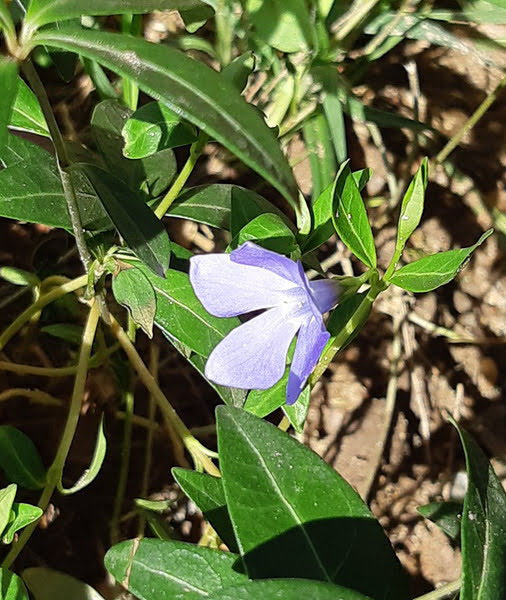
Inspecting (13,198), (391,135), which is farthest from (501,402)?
(13,198)

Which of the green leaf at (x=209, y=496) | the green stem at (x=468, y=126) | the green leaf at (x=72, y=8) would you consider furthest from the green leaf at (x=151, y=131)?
the green stem at (x=468, y=126)

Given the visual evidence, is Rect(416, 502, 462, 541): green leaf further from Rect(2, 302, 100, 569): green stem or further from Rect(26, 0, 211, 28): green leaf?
Rect(26, 0, 211, 28): green leaf

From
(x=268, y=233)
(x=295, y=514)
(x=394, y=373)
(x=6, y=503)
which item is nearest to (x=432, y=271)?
(x=268, y=233)

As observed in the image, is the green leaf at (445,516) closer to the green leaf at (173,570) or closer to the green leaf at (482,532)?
the green leaf at (482,532)

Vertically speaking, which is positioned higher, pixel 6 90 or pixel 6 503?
pixel 6 90

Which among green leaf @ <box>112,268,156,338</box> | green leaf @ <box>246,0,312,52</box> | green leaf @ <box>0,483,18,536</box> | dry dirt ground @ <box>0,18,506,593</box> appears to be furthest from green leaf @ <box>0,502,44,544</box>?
green leaf @ <box>246,0,312,52</box>

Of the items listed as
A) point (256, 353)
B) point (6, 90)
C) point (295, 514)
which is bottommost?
point (295, 514)

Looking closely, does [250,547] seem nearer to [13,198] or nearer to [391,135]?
[13,198]

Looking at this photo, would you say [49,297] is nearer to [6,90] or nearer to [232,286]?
[232,286]
